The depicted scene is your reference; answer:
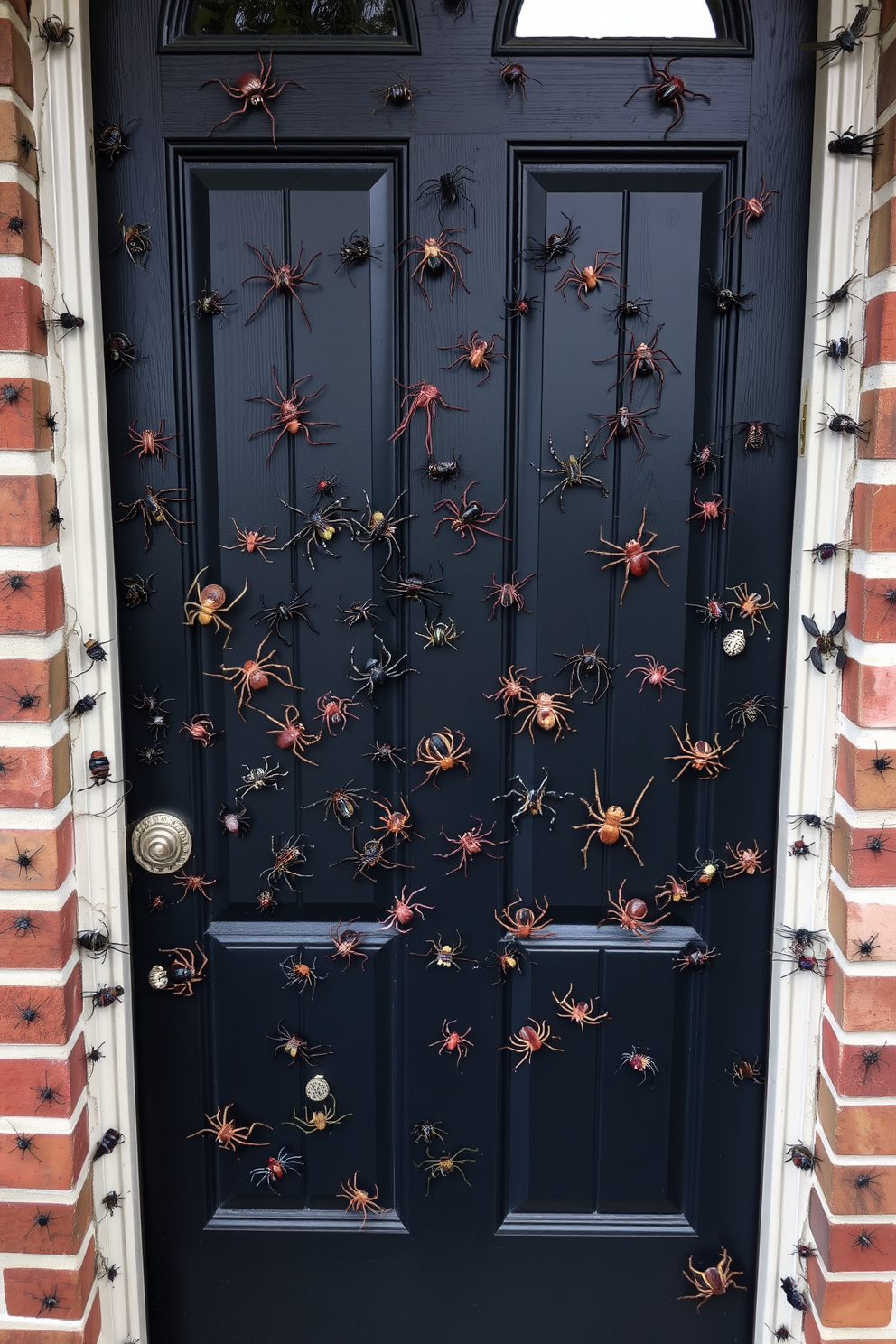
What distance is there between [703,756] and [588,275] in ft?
3.07

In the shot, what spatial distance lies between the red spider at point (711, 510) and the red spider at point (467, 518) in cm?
37

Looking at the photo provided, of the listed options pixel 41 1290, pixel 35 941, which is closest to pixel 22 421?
pixel 35 941

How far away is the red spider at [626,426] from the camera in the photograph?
1592mm

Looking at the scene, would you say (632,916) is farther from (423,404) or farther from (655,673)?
(423,404)

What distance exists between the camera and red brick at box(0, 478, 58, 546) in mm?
1444

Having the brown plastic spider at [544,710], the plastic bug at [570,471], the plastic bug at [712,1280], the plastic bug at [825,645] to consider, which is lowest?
the plastic bug at [712,1280]

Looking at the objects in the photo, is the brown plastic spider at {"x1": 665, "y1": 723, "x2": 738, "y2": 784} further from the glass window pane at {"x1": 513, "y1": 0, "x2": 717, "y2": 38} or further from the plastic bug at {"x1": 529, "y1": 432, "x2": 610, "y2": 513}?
the glass window pane at {"x1": 513, "y1": 0, "x2": 717, "y2": 38}

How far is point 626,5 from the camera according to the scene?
153cm

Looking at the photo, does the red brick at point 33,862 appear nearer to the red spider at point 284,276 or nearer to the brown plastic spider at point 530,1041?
the brown plastic spider at point 530,1041

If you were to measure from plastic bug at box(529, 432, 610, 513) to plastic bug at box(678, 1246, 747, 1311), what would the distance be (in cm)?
161

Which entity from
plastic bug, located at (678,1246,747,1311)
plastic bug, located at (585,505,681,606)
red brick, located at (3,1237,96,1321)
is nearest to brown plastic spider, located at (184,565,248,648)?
plastic bug, located at (585,505,681,606)

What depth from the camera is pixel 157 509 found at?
162cm

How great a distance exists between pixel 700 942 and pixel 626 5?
5.86ft

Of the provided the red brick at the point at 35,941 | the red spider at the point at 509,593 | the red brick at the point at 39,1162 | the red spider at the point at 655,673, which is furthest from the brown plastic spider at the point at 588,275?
the red brick at the point at 39,1162
